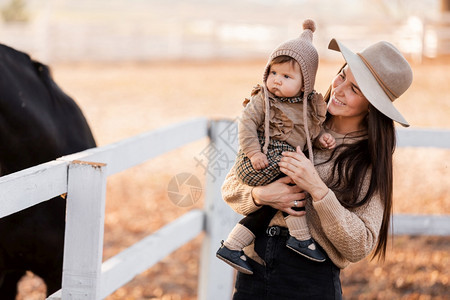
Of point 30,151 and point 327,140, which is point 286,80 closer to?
point 327,140

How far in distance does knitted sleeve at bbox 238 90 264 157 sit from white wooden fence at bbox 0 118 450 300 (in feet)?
1.69

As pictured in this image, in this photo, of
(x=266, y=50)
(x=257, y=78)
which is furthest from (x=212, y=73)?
(x=266, y=50)

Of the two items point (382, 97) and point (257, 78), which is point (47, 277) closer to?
point (382, 97)

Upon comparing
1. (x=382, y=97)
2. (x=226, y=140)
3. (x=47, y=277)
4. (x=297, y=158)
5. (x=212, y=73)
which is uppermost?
(x=382, y=97)

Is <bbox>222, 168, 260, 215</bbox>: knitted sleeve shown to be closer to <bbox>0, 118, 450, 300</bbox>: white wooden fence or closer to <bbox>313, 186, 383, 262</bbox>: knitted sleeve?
<bbox>313, 186, 383, 262</bbox>: knitted sleeve

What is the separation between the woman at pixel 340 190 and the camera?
6.53 feet

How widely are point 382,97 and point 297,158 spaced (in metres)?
0.39

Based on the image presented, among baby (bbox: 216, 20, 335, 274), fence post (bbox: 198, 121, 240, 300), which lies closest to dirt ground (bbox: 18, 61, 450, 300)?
fence post (bbox: 198, 121, 240, 300)

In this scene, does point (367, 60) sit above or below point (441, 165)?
above

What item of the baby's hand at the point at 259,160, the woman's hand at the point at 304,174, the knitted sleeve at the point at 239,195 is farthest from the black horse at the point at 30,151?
the woman's hand at the point at 304,174

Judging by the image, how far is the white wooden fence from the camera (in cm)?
202

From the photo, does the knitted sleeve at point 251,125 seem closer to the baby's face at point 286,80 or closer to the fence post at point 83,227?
the baby's face at point 286,80

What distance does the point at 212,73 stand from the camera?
18.1 metres

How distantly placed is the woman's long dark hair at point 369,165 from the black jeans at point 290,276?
27 centimetres
